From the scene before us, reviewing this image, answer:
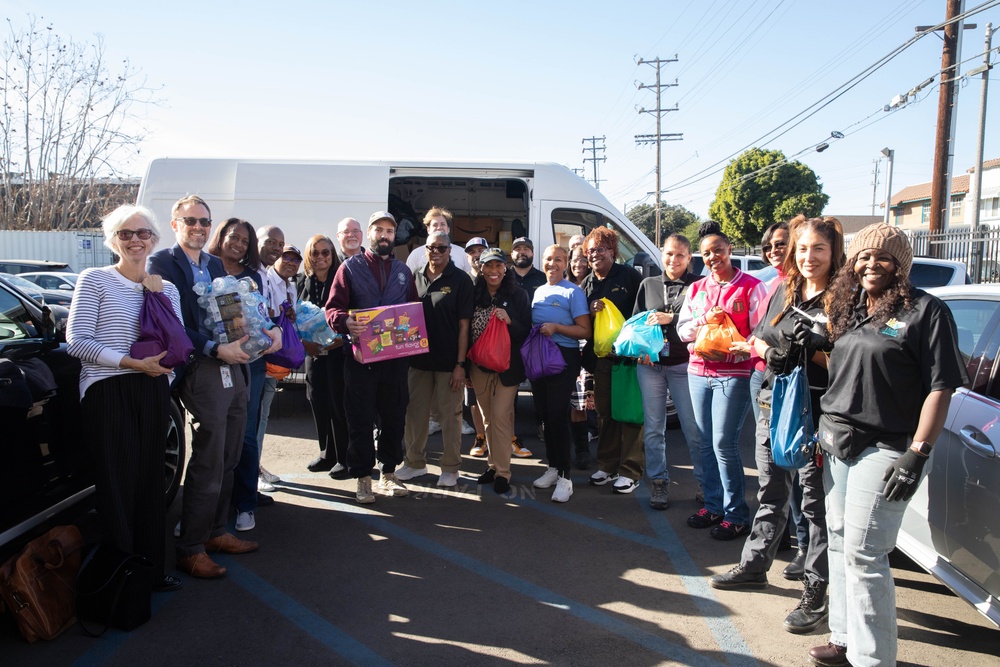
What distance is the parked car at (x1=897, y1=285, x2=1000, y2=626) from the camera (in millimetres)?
2943

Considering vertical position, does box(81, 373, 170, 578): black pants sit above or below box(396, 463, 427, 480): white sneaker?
above

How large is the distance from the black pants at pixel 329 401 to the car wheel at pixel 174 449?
1.20 metres

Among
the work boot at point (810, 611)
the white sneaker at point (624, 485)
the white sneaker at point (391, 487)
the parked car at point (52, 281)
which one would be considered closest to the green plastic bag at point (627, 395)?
the white sneaker at point (624, 485)

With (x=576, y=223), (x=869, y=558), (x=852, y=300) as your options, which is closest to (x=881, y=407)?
(x=852, y=300)

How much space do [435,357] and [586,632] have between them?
2534 millimetres

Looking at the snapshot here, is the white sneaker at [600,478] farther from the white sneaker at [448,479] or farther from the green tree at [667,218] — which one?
the green tree at [667,218]

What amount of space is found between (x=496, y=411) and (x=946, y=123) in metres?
17.1

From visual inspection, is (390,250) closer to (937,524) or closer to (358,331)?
(358,331)

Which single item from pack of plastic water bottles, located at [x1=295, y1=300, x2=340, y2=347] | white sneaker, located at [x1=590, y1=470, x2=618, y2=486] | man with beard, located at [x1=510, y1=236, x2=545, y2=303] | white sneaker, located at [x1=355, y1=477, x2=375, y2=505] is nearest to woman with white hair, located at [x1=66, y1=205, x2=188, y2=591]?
pack of plastic water bottles, located at [x1=295, y1=300, x2=340, y2=347]

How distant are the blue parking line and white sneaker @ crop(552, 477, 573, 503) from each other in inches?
88.2

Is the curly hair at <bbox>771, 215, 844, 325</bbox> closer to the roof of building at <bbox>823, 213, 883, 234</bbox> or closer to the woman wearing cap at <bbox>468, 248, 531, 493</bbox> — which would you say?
the woman wearing cap at <bbox>468, 248, 531, 493</bbox>

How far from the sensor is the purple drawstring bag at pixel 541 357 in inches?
208

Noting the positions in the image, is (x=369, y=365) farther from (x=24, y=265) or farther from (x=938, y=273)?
(x=24, y=265)

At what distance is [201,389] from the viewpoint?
385 centimetres
